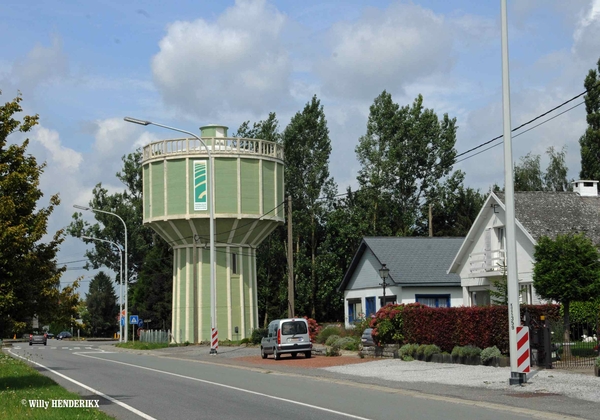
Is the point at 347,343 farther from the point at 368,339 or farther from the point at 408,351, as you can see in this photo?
the point at 408,351

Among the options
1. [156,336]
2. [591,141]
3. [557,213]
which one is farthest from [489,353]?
[156,336]

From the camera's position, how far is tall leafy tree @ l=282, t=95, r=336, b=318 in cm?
6919

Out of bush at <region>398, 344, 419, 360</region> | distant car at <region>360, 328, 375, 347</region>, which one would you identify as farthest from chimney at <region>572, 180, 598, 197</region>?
bush at <region>398, 344, 419, 360</region>

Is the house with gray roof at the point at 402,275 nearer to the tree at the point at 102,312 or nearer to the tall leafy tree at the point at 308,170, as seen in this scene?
the tall leafy tree at the point at 308,170

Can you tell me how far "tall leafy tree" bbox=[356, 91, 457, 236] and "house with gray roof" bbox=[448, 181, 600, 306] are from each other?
25.4 m

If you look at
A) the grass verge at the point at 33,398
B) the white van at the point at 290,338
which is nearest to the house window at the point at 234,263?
the white van at the point at 290,338

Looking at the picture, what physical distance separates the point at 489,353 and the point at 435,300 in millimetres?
23726

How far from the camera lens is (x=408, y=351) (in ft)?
A: 93.9

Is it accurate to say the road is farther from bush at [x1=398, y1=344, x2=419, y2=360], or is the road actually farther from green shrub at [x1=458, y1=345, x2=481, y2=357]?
bush at [x1=398, y1=344, x2=419, y2=360]

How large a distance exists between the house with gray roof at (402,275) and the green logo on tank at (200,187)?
1009 cm

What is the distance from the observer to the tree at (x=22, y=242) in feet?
61.4

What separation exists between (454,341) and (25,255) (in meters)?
13.7

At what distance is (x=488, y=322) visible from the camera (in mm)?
24578

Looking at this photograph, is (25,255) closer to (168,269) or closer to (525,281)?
(525,281)
